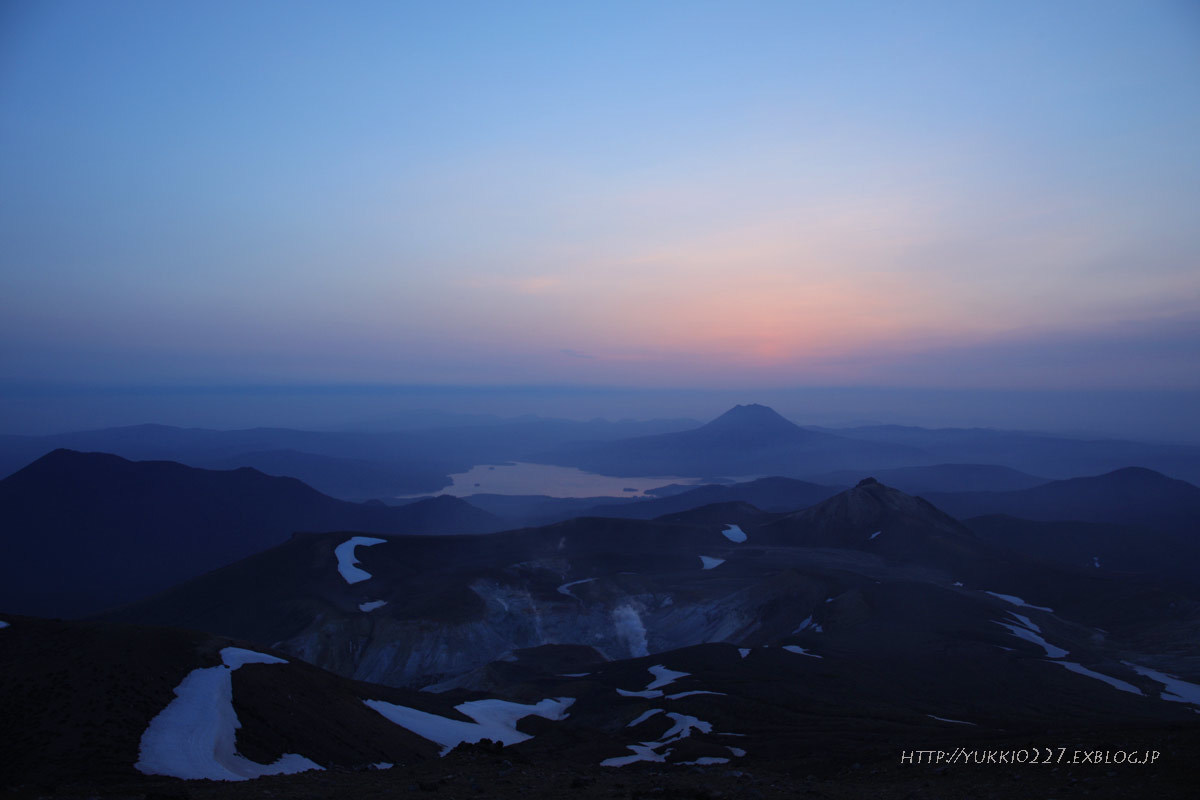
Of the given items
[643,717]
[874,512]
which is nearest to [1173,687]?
[643,717]

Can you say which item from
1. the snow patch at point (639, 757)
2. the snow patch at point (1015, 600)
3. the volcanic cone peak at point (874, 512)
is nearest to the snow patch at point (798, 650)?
the snow patch at point (639, 757)

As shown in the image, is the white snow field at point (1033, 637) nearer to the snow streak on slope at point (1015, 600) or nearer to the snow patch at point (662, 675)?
the snow streak on slope at point (1015, 600)

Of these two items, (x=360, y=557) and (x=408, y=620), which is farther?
(x=360, y=557)

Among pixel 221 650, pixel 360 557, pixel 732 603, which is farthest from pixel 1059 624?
pixel 360 557

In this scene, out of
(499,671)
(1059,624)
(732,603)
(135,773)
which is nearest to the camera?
(135,773)

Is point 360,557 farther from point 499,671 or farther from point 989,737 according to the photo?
point 989,737

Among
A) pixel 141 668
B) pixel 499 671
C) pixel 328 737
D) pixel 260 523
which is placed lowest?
pixel 260 523

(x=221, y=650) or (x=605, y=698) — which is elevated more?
(x=221, y=650)
